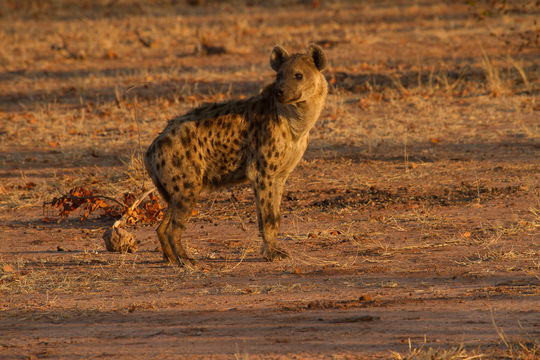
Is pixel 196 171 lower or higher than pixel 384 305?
higher

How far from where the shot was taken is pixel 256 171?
6.71 metres

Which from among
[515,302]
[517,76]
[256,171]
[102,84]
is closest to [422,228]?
[256,171]

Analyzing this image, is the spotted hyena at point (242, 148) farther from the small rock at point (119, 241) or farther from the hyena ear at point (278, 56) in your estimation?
the small rock at point (119, 241)

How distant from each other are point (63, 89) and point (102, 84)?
2.29 feet


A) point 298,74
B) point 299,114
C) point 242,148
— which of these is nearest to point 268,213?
point 242,148

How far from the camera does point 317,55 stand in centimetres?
677

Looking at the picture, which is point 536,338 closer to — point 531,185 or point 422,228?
point 422,228

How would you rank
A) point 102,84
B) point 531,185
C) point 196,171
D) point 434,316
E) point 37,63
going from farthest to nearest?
point 37,63 → point 102,84 → point 531,185 → point 196,171 → point 434,316

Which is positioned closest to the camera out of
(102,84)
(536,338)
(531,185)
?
(536,338)

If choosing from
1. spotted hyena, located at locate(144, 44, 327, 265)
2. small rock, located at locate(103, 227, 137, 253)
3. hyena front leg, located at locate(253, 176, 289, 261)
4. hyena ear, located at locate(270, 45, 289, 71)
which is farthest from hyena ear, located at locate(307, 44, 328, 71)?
small rock, located at locate(103, 227, 137, 253)

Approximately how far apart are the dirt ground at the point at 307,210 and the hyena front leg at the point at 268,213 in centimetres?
15

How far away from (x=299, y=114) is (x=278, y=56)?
1.80 ft

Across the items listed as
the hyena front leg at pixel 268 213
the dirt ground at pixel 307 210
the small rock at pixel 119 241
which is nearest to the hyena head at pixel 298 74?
the hyena front leg at pixel 268 213

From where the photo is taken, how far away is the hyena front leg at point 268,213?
6.73m
